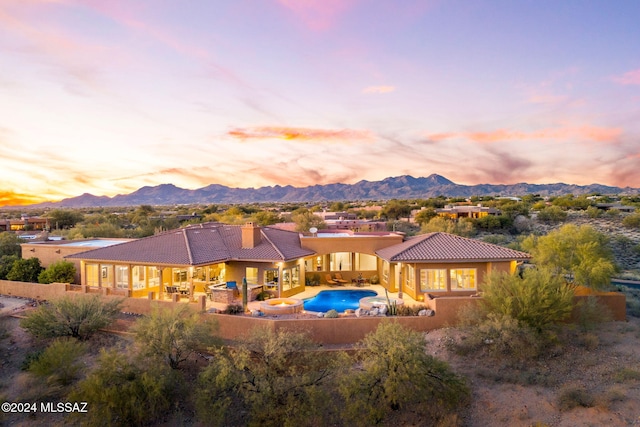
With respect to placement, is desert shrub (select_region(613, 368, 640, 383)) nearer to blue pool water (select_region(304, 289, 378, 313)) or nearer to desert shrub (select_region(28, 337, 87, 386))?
blue pool water (select_region(304, 289, 378, 313))

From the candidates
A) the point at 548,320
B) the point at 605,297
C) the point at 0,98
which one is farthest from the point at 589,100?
the point at 0,98

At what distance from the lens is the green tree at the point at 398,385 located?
12.5 meters

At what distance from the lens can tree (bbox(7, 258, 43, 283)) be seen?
25.8 metres

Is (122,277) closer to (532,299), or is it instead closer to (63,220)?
(532,299)

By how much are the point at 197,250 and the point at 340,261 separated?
9653mm

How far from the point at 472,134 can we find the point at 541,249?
1297 inches

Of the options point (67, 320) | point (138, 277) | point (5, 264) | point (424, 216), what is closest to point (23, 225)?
point (5, 264)

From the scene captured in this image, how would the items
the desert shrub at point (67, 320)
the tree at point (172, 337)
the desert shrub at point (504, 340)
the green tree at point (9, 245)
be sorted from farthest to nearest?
1. the green tree at point (9, 245)
2. the desert shrub at point (67, 320)
3. the desert shrub at point (504, 340)
4. the tree at point (172, 337)

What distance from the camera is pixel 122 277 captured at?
2341 cm

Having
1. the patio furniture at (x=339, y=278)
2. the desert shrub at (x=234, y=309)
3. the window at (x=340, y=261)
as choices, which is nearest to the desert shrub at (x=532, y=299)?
the desert shrub at (x=234, y=309)

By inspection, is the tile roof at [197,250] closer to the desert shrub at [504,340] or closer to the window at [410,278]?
the window at [410,278]

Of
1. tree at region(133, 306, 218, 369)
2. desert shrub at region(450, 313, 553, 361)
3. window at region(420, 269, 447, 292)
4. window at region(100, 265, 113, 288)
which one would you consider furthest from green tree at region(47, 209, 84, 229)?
desert shrub at region(450, 313, 553, 361)

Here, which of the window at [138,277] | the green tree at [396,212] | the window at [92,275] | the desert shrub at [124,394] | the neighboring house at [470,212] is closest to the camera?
the desert shrub at [124,394]

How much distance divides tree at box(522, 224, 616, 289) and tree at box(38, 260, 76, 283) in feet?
90.1
